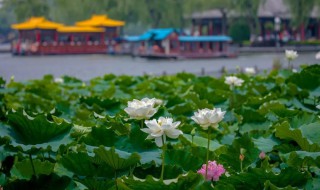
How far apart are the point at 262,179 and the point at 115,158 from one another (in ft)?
1.36

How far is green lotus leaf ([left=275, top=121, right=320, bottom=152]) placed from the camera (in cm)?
207

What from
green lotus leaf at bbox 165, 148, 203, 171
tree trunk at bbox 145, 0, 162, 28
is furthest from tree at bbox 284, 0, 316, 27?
green lotus leaf at bbox 165, 148, 203, 171

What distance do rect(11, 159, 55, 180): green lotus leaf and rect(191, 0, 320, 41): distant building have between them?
39070 millimetres

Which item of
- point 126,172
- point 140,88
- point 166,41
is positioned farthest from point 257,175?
point 166,41

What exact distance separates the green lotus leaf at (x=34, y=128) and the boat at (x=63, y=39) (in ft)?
121

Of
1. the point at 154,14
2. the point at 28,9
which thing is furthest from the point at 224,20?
the point at 28,9

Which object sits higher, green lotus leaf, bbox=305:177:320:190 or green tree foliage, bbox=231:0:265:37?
green lotus leaf, bbox=305:177:320:190

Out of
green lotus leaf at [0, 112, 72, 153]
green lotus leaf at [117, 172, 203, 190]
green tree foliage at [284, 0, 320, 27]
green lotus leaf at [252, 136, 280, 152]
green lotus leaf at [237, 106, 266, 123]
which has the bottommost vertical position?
green tree foliage at [284, 0, 320, 27]

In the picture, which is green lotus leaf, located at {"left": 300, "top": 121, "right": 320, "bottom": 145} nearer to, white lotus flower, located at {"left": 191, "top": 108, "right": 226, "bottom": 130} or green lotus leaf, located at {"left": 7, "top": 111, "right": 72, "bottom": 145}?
white lotus flower, located at {"left": 191, "top": 108, "right": 226, "bottom": 130}

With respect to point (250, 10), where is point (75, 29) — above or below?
below

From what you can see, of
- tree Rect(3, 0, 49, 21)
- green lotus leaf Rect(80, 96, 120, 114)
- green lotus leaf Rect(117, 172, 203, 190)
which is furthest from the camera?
tree Rect(3, 0, 49, 21)

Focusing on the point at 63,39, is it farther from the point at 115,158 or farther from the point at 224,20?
the point at 115,158

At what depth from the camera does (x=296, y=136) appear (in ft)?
6.90

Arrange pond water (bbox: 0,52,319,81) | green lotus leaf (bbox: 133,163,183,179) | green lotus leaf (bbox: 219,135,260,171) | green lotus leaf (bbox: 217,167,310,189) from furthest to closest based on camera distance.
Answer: pond water (bbox: 0,52,319,81) < green lotus leaf (bbox: 219,135,260,171) < green lotus leaf (bbox: 133,163,183,179) < green lotus leaf (bbox: 217,167,310,189)
